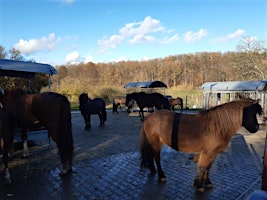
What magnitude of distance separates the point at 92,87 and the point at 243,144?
21246 mm

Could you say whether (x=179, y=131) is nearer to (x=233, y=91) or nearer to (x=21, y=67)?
(x=21, y=67)

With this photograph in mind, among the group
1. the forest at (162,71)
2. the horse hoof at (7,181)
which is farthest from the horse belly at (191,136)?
the forest at (162,71)

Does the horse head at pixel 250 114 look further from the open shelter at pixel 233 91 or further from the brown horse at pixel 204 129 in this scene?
the open shelter at pixel 233 91

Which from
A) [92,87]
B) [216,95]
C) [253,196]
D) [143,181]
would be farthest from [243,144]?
[92,87]

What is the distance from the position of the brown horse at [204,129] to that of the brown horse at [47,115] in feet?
5.37

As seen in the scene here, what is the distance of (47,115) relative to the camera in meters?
4.65

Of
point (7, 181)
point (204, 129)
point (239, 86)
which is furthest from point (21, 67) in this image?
point (239, 86)

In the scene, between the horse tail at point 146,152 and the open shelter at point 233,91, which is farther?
the open shelter at point 233,91

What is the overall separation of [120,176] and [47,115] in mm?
1936

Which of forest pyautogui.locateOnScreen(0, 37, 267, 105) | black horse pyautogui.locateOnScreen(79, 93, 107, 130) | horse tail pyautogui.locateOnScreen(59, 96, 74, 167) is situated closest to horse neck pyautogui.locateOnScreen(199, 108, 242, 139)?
horse tail pyautogui.locateOnScreen(59, 96, 74, 167)

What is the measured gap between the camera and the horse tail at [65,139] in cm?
430

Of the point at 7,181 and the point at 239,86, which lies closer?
the point at 7,181

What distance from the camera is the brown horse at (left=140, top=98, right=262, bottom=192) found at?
3.52 metres

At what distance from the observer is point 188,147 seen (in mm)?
3723
